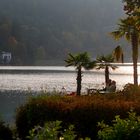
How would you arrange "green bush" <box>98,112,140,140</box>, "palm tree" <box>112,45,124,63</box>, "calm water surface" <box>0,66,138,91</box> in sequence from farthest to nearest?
"calm water surface" <box>0,66,138,91</box> < "palm tree" <box>112,45,124,63</box> < "green bush" <box>98,112,140,140</box>

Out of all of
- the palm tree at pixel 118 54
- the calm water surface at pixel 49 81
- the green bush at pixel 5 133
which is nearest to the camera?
the green bush at pixel 5 133

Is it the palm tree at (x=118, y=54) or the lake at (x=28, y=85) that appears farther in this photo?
the lake at (x=28, y=85)

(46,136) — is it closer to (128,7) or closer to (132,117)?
(132,117)

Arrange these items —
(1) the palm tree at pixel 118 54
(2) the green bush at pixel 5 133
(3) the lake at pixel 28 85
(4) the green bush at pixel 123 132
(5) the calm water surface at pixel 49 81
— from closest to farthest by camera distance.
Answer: (4) the green bush at pixel 123 132
(2) the green bush at pixel 5 133
(1) the palm tree at pixel 118 54
(3) the lake at pixel 28 85
(5) the calm water surface at pixel 49 81

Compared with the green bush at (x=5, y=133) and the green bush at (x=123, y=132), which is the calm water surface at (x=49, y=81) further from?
the green bush at (x=123, y=132)

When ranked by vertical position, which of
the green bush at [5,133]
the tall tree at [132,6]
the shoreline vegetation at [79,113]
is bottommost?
the green bush at [5,133]

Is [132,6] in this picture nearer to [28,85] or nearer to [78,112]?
[78,112]

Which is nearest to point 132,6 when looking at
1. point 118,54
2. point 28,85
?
point 118,54

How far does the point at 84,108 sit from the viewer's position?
14.8 meters

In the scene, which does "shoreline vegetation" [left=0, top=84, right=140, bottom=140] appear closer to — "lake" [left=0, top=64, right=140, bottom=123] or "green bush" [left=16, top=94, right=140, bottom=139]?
"green bush" [left=16, top=94, right=140, bottom=139]

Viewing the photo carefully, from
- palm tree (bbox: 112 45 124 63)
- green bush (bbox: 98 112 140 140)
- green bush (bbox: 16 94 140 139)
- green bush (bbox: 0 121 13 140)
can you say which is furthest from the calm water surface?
green bush (bbox: 98 112 140 140)

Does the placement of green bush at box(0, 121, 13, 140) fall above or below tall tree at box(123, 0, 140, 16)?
below

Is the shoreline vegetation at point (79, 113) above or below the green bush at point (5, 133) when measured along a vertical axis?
above

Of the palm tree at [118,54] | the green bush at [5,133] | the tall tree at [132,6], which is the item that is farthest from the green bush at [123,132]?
the palm tree at [118,54]
